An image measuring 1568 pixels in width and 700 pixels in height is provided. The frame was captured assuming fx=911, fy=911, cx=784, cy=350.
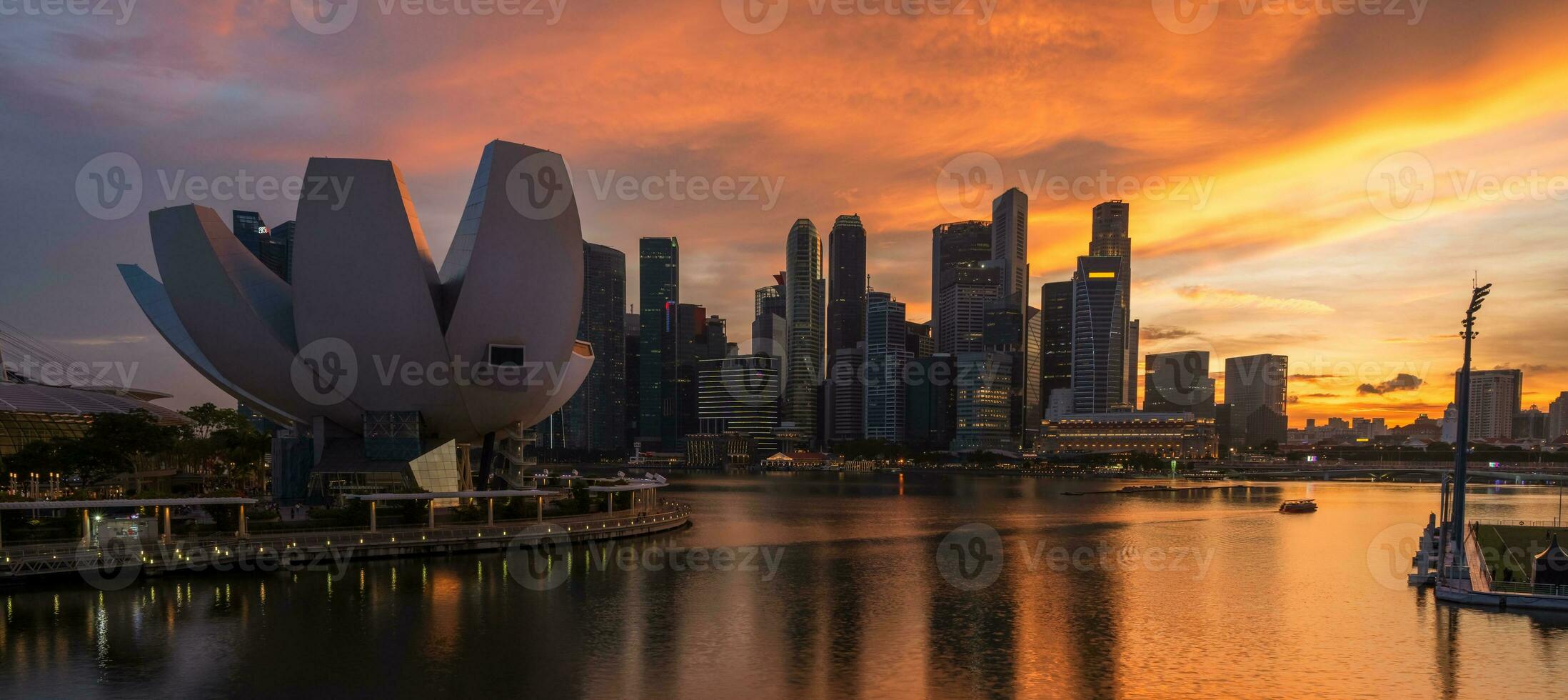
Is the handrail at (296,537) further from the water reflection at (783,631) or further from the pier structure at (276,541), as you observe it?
the water reflection at (783,631)

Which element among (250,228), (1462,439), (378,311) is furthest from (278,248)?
(1462,439)

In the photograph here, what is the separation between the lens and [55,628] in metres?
25.7

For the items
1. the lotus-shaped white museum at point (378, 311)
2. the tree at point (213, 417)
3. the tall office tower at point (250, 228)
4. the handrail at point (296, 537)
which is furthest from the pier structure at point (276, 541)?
the tall office tower at point (250, 228)

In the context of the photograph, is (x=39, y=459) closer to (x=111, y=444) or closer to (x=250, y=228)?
(x=111, y=444)

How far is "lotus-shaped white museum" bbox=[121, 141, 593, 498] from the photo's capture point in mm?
44969

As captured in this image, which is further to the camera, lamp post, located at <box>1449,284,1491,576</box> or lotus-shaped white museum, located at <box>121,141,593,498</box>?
lotus-shaped white museum, located at <box>121,141,593,498</box>

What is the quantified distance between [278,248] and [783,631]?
481 ft

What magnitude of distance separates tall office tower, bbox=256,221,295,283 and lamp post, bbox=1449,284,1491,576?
14656 cm

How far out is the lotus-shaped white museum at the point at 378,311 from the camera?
44969mm

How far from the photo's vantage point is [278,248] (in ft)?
479

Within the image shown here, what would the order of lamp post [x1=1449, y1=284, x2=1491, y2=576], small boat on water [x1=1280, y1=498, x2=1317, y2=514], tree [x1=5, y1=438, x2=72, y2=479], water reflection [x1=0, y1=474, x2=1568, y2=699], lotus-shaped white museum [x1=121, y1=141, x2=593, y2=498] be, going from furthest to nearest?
1. small boat on water [x1=1280, y1=498, x2=1317, y2=514]
2. tree [x1=5, y1=438, x2=72, y2=479]
3. lotus-shaped white museum [x1=121, y1=141, x2=593, y2=498]
4. lamp post [x1=1449, y1=284, x2=1491, y2=576]
5. water reflection [x1=0, y1=474, x2=1568, y2=699]

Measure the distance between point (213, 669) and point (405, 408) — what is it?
95.0 ft

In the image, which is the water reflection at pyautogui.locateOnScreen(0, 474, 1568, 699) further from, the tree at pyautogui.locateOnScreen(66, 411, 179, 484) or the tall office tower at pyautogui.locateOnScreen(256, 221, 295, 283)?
the tall office tower at pyautogui.locateOnScreen(256, 221, 295, 283)

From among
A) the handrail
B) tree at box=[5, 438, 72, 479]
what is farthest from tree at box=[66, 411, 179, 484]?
the handrail
